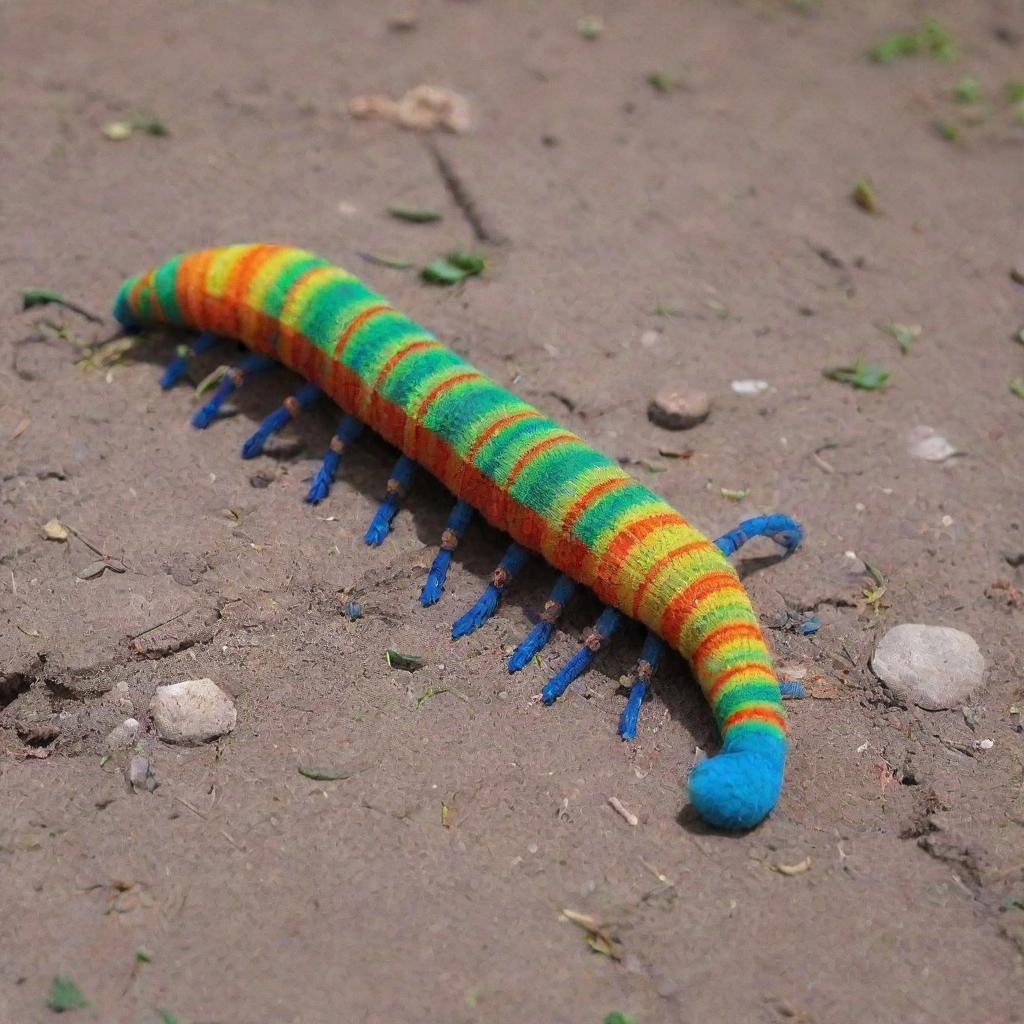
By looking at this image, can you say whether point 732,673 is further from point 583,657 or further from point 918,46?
point 918,46

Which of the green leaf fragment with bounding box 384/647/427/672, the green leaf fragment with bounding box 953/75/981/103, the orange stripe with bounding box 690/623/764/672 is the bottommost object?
the green leaf fragment with bounding box 384/647/427/672

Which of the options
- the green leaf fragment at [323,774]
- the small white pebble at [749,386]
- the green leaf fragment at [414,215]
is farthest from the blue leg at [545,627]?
the green leaf fragment at [414,215]

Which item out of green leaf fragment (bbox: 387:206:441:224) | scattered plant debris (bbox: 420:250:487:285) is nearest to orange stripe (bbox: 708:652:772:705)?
scattered plant debris (bbox: 420:250:487:285)

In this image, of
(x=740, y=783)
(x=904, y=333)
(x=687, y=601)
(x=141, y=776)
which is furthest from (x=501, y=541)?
(x=904, y=333)

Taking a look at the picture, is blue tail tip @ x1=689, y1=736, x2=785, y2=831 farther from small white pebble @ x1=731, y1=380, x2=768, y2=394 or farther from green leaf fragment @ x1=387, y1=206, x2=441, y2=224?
green leaf fragment @ x1=387, y1=206, x2=441, y2=224

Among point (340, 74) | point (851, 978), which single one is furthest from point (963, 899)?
point (340, 74)
